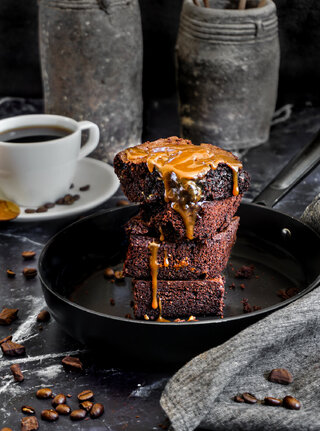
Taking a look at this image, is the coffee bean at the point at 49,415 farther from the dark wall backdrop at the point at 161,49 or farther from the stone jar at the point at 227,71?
the dark wall backdrop at the point at 161,49

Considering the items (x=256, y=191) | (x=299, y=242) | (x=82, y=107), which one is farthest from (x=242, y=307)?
(x=82, y=107)

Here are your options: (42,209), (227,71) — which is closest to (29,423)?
(42,209)

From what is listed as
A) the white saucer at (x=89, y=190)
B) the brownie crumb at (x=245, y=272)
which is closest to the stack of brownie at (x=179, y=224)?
the brownie crumb at (x=245, y=272)

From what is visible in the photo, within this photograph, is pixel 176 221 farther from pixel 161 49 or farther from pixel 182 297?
pixel 161 49

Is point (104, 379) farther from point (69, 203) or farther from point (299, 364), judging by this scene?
point (69, 203)

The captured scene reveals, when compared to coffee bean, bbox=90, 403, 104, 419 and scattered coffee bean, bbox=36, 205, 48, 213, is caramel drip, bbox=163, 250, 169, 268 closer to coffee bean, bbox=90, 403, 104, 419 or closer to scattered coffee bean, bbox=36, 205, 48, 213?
coffee bean, bbox=90, 403, 104, 419

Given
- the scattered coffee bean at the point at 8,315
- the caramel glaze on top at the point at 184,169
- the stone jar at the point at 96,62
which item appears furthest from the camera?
the stone jar at the point at 96,62
